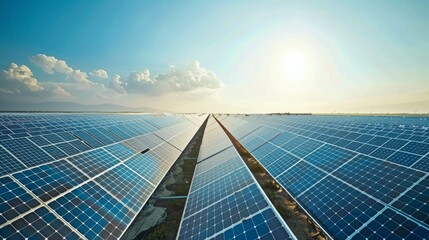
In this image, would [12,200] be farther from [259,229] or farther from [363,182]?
[363,182]

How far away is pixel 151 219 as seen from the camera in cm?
1455

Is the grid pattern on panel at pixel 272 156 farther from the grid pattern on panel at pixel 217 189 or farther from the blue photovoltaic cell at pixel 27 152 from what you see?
the blue photovoltaic cell at pixel 27 152

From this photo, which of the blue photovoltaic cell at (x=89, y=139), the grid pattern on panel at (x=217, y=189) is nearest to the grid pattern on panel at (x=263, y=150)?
the grid pattern on panel at (x=217, y=189)

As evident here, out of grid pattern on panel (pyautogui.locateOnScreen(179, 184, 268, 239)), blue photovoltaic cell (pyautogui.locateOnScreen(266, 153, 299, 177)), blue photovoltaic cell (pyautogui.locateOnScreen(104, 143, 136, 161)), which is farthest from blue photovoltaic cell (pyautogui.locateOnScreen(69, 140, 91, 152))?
blue photovoltaic cell (pyautogui.locateOnScreen(266, 153, 299, 177))

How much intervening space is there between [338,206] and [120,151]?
17014 millimetres

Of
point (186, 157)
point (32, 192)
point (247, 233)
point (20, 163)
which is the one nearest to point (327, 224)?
point (247, 233)

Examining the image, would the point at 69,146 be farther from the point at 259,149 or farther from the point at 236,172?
the point at 259,149

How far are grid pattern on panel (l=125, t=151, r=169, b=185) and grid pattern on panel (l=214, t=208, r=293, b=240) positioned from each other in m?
9.59

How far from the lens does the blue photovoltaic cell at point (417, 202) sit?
28.0 feet

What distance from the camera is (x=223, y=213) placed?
944 cm

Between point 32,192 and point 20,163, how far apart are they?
3420 millimetres

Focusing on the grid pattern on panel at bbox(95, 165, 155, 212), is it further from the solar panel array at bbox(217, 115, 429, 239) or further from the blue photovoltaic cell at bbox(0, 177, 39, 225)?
the solar panel array at bbox(217, 115, 429, 239)

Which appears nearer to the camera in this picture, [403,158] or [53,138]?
[403,158]

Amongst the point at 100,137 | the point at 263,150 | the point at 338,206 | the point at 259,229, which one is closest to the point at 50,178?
the point at 259,229
